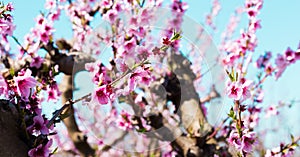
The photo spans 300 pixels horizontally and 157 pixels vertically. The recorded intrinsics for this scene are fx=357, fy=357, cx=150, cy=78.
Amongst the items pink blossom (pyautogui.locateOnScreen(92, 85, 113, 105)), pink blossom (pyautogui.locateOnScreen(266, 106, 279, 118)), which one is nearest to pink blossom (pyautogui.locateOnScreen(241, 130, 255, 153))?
pink blossom (pyautogui.locateOnScreen(92, 85, 113, 105))

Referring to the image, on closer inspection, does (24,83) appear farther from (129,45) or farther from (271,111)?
(271,111)

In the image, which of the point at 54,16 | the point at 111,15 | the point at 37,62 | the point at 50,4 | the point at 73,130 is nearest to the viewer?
the point at 37,62

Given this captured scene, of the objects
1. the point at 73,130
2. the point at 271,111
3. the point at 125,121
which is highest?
the point at 271,111

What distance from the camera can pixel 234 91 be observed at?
2139 millimetres

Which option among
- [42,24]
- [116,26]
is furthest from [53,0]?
[116,26]

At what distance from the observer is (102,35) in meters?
4.23

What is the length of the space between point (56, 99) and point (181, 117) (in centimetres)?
146

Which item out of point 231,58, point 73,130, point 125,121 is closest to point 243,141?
point 231,58

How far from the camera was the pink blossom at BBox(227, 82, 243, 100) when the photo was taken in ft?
6.93

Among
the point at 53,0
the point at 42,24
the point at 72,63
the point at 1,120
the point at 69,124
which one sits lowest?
the point at 69,124

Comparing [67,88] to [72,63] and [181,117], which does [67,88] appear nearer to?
[72,63]

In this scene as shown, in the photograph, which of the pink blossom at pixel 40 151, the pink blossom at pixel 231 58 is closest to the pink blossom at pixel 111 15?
the pink blossom at pixel 231 58

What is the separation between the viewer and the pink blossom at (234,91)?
2.11m

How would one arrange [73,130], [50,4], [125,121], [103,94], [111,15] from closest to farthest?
[103,94], [111,15], [125,121], [50,4], [73,130]
